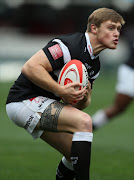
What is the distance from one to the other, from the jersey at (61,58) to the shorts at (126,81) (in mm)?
4870

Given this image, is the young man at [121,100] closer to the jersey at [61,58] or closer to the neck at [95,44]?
the jersey at [61,58]

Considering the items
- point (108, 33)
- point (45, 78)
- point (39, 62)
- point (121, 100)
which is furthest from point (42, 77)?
point (121, 100)

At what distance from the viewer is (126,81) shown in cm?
1104

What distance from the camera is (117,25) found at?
18.4 feet

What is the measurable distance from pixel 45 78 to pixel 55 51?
30 cm

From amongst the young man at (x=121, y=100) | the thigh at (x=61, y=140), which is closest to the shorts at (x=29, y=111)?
the thigh at (x=61, y=140)

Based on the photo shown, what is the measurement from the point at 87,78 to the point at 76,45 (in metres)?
0.36

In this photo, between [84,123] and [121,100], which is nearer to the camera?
[84,123]

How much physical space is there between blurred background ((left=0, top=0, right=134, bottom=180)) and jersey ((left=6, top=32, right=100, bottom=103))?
1668mm

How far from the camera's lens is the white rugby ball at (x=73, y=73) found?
5.38 metres

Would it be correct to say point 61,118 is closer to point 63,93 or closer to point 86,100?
point 63,93

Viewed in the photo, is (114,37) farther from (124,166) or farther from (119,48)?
(119,48)

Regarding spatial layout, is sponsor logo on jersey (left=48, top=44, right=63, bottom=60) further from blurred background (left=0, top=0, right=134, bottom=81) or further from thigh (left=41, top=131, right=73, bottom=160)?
blurred background (left=0, top=0, right=134, bottom=81)

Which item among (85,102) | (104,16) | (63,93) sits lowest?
(85,102)
